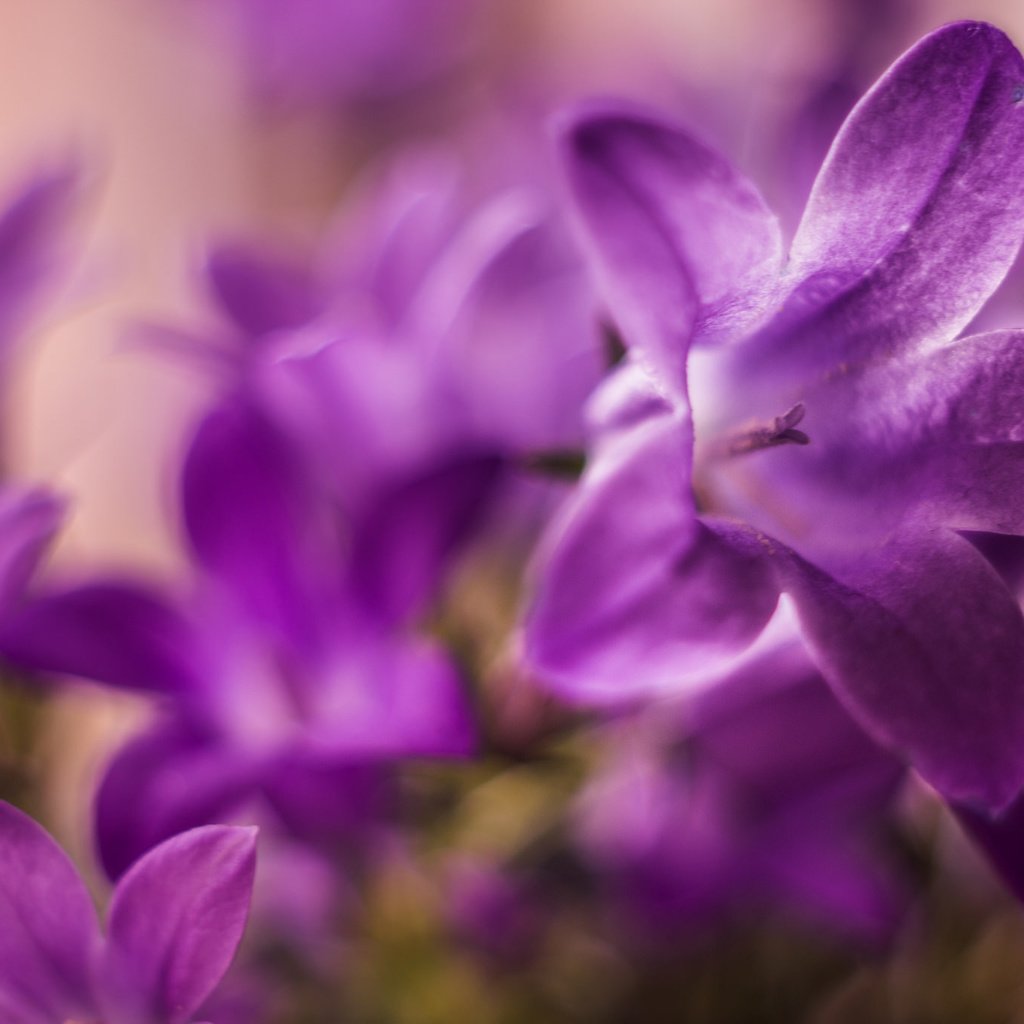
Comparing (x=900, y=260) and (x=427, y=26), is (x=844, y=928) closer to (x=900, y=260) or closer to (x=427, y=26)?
(x=900, y=260)

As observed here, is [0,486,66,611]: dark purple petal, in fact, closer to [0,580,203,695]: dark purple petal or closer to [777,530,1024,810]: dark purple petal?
[0,580,203,695]: dark purple petal

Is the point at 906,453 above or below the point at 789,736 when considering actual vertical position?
above

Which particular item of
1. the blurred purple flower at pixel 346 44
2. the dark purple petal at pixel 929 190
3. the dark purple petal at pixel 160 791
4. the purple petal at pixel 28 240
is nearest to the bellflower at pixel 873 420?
the dark purple petal at pixel 929 190

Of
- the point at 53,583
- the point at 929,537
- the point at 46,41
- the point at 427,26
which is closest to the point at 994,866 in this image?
the point at 929,537

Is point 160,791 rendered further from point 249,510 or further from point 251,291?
point 251,291

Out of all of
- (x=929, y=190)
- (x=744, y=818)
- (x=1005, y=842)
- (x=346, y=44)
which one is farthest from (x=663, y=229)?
(x=346, y=44)

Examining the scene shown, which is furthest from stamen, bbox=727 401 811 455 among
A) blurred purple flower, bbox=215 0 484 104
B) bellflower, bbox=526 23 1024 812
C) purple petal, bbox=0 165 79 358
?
blurred purple flower, bbox=215 0 484 104
